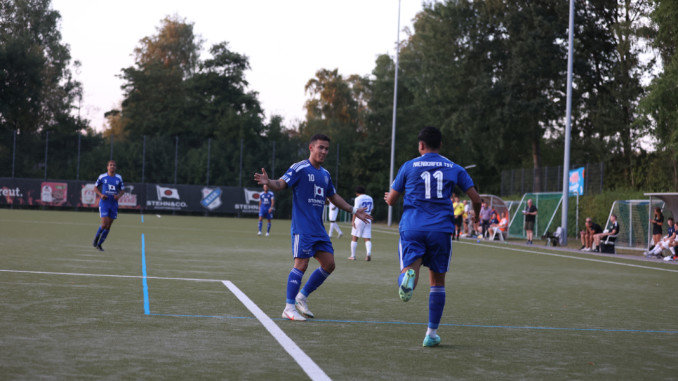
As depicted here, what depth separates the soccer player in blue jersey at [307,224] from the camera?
772 cm

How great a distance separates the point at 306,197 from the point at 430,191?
5.78ft

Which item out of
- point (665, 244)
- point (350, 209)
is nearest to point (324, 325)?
point (350, 209)

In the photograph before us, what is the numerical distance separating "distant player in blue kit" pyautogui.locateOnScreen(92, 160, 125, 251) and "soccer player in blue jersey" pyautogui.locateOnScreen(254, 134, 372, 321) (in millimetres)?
9535

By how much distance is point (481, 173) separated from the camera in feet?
201

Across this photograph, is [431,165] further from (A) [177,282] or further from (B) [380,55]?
(B) [380,55]

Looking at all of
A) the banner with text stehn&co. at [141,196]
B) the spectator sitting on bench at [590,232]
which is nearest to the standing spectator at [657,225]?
the spectator sitting on bench at [590,232]

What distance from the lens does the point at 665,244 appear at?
21.5m

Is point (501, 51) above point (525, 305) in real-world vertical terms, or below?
above

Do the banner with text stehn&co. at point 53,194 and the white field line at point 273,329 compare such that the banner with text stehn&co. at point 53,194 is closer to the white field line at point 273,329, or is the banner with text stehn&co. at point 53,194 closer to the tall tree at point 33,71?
the tall tree at point 33,71

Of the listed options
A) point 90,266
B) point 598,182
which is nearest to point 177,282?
point 90,266

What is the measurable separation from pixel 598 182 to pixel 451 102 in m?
17.6

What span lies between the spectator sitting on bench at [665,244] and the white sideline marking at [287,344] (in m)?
15.8

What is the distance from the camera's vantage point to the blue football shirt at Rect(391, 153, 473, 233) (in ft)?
21.1

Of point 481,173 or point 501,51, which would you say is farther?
point 481,173
